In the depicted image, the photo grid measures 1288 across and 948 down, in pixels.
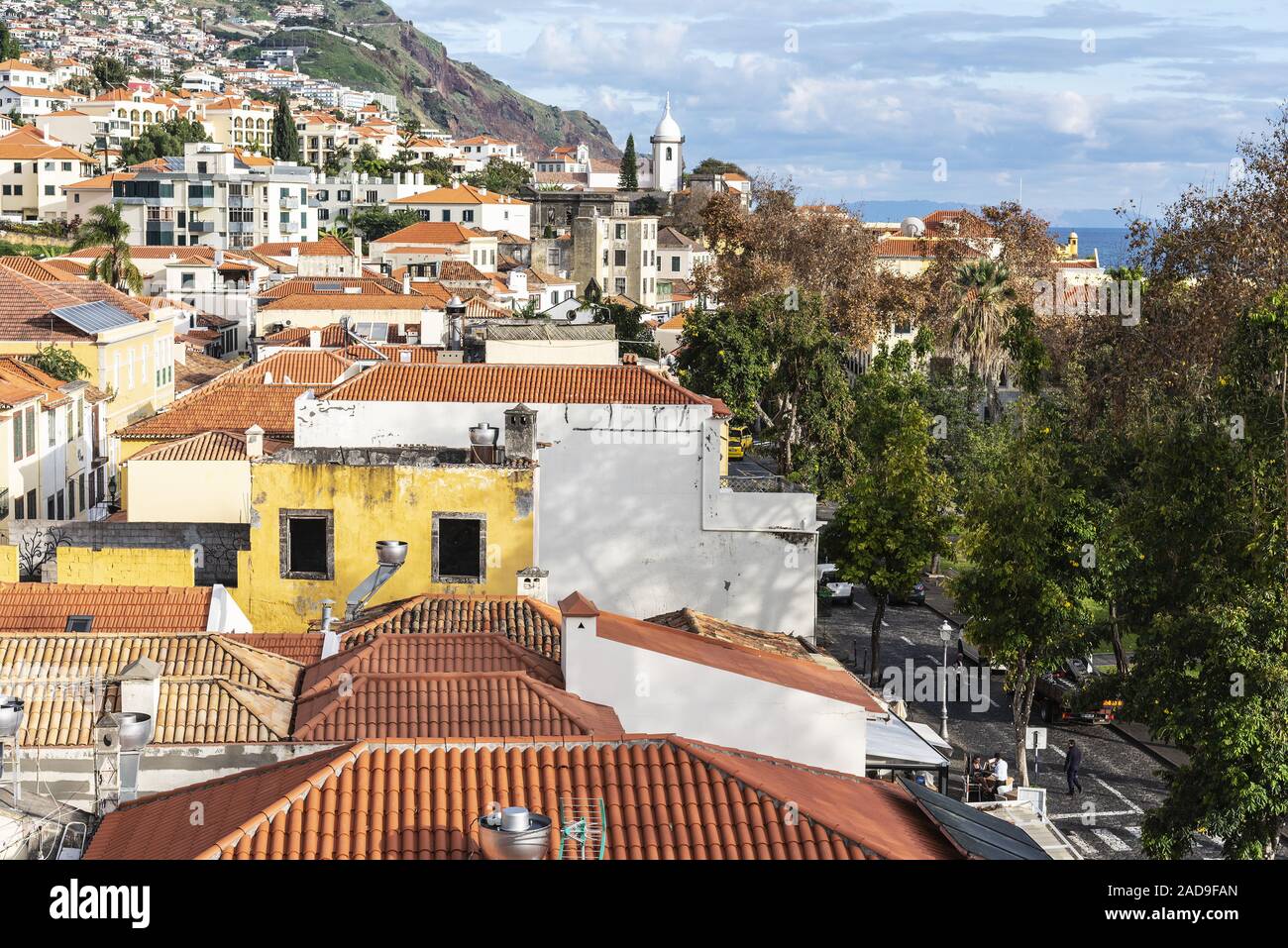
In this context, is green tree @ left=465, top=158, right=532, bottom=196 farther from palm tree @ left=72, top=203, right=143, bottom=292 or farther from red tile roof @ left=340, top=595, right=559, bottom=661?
red tile roof @ left=340, top=595, right=559, bottom=661

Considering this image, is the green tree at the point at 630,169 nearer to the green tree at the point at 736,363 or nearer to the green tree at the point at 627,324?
the green tree at the point at 627,324

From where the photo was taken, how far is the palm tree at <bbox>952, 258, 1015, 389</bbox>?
5988 cm

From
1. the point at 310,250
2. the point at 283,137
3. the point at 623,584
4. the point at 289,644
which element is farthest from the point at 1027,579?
the point at 283,137

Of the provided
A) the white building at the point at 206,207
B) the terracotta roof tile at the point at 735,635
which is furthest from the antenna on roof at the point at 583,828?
the white building at the point at 206,207

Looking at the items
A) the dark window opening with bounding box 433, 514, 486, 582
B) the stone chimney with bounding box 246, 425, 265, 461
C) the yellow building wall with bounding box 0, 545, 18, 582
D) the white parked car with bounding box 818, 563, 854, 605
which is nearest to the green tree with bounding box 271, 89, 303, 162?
the white parked car with bounding box 818, 563, 854, 605

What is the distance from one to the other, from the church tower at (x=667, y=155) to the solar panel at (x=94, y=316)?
392 ft

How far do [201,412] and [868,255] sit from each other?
35.6 metres

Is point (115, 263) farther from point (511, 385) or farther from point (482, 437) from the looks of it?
point (482, 437)

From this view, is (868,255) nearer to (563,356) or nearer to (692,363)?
(692,363)

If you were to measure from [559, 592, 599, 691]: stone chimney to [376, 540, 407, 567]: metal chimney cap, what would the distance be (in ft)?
26.8

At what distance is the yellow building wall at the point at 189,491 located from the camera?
97.5 feet

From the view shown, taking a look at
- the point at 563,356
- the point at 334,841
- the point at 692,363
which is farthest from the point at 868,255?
the point at 334,841

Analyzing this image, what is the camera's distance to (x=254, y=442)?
2806 cm
